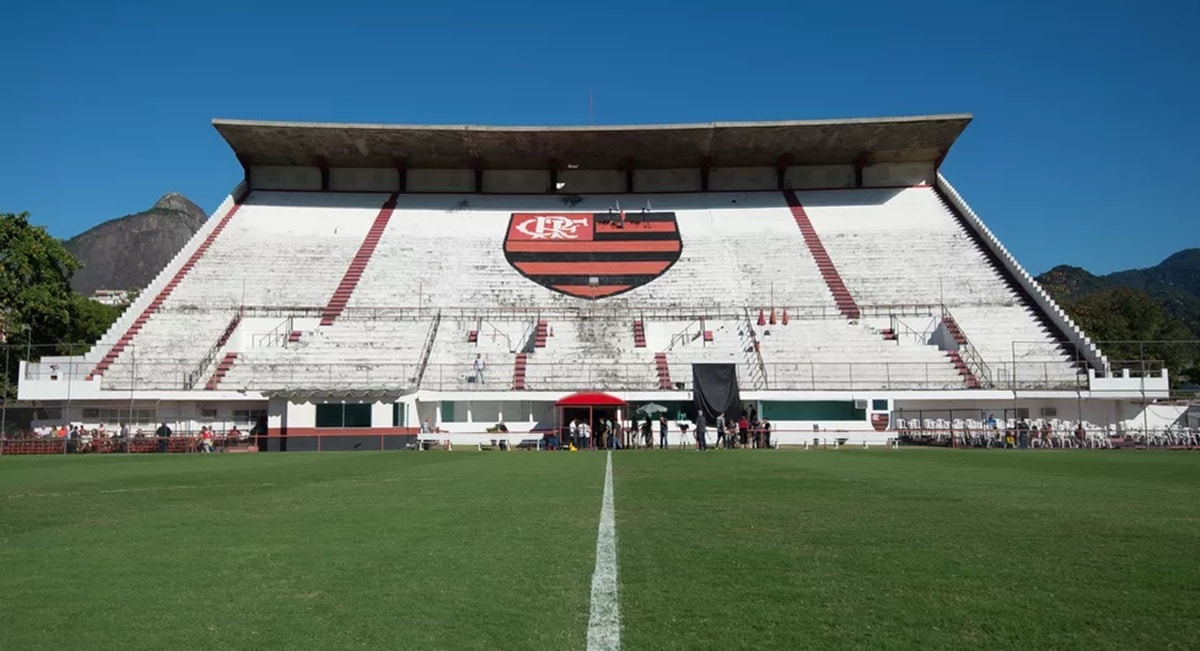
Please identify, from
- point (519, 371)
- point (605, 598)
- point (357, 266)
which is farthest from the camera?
point (357, 266)

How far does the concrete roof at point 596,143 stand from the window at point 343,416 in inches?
925

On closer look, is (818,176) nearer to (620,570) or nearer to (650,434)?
(650,434)

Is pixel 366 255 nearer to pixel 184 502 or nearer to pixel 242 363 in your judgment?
pixel 242 363

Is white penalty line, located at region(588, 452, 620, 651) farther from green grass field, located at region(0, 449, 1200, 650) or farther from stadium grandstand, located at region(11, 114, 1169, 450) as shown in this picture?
stadium grandstand, located at region(11, 114, 1169, 450)

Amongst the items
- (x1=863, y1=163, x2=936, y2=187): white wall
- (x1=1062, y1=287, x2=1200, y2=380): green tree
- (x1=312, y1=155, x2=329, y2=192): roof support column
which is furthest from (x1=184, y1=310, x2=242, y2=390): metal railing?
(x1=1062, y1=287, x2=1200, y2=380): green tree

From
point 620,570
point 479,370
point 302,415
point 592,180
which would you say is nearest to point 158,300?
point 302,415

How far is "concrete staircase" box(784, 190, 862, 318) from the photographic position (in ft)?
160

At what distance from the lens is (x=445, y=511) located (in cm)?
1116

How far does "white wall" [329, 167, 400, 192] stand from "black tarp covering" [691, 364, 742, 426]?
30585 mm

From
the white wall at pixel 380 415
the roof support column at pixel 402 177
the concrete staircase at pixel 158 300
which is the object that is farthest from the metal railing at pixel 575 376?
the roof support column at pixel 402 177

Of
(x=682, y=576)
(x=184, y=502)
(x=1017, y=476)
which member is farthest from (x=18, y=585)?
(x=1017, y=476)

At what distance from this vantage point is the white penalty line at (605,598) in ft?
15.7

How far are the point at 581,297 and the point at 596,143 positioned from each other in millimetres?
12562

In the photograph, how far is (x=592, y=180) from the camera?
Answer: 63.0 metres
